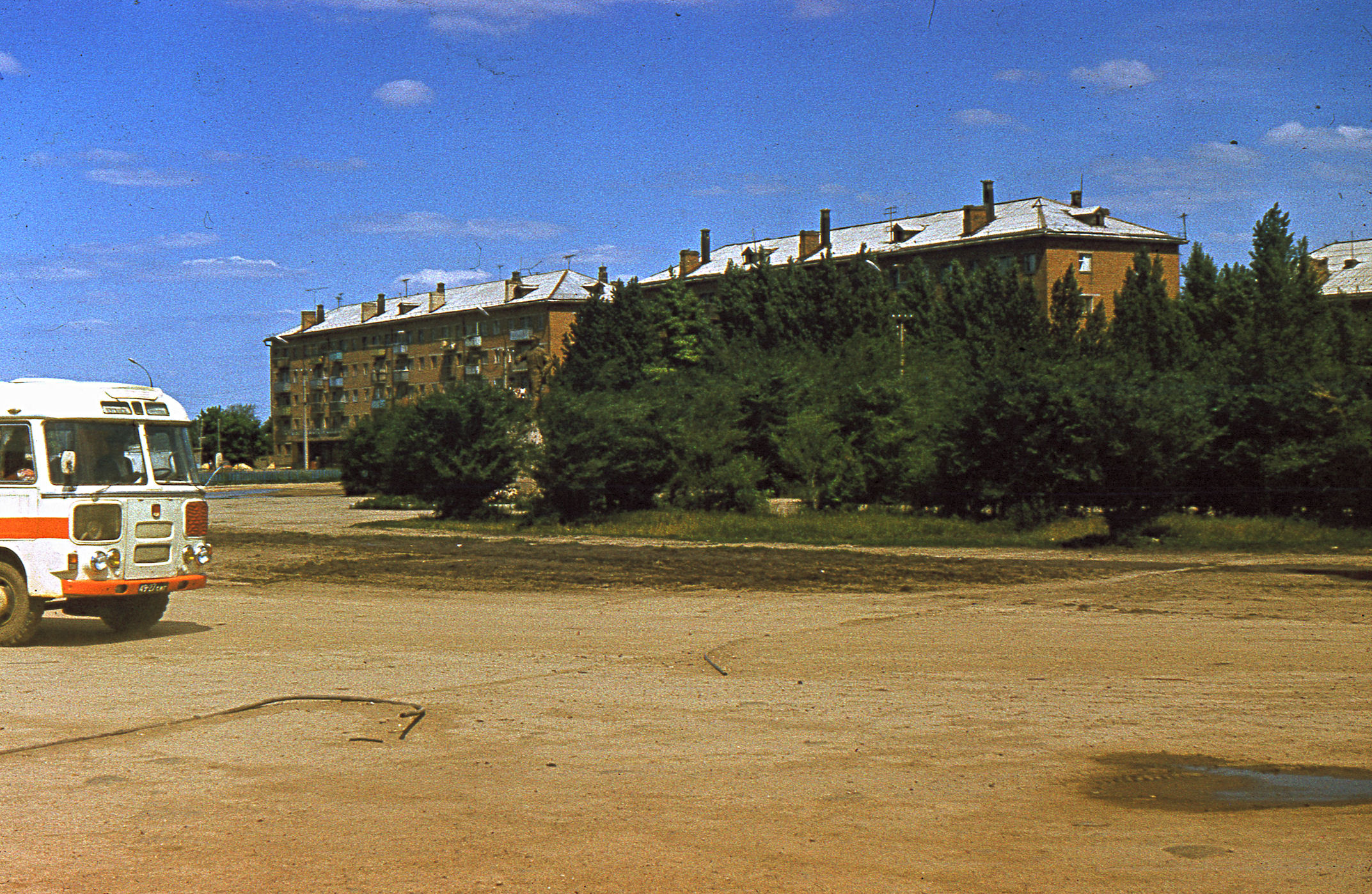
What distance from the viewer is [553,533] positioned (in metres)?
41.7

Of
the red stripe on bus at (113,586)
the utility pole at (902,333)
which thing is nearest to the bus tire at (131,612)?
the red stripe on bus at (113,586)

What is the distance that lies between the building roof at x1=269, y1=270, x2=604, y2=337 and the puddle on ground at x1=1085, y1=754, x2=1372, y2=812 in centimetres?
11101

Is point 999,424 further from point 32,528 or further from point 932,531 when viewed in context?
point 32,528

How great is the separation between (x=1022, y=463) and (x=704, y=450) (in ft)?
37.2

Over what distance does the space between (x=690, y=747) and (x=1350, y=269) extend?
9778 centimetres

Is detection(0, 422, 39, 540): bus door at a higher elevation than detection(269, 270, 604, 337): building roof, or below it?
below

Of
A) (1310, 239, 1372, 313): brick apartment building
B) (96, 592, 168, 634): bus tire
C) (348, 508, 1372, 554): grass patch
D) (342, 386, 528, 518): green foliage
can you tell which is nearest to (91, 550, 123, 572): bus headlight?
(96, 592, 168, 634): bus tire

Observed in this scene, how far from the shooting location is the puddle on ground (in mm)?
7273

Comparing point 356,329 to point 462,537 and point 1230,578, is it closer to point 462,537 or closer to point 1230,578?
point 462,537

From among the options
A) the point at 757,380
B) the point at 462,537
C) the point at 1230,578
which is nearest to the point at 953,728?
the point at 1230,578

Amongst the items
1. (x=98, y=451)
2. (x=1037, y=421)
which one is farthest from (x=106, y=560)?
(x=1037, y=421)

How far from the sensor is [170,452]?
15.3m

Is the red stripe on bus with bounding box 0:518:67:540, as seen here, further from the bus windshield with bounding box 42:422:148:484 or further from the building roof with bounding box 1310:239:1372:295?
the building roof with bounding box 1310:239:1372:295

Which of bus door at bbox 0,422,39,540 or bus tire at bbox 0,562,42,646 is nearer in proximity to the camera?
bus door at bbox 0,422,39,540
